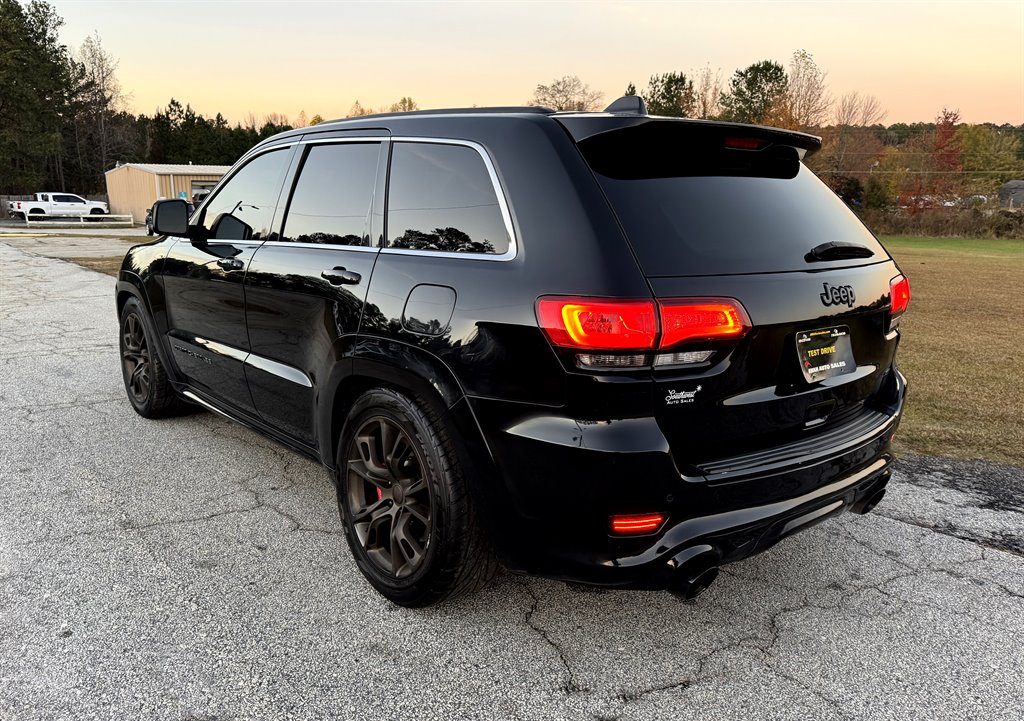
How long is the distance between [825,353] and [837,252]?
0.42 meters

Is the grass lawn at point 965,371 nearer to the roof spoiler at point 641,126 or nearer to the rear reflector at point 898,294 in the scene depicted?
the rear reflector at point 898,294

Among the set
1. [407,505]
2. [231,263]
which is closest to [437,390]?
[407,505]

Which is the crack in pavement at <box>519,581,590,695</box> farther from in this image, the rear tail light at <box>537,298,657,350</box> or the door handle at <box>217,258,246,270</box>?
the door handle at <box>217,258,246,270</box>

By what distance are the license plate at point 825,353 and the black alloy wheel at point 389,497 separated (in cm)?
138

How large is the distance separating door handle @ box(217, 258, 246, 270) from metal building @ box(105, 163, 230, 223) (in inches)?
1604

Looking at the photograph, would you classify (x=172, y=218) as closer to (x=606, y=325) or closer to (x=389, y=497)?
(x=389, y=497)

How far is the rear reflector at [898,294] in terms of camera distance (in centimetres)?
287

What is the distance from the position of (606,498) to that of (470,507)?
541 millimetres

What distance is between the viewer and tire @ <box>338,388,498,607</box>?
8.26ft

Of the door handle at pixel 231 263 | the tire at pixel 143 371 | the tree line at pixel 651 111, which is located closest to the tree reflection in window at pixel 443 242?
the door handle at pixel 231 263

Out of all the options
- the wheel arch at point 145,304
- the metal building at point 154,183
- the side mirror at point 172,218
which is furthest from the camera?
the metal building at point 154,183

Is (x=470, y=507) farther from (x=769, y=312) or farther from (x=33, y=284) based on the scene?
(x=33, y=284)

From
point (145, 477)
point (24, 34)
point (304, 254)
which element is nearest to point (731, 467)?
point (304, 254)

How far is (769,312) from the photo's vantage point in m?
2.31
